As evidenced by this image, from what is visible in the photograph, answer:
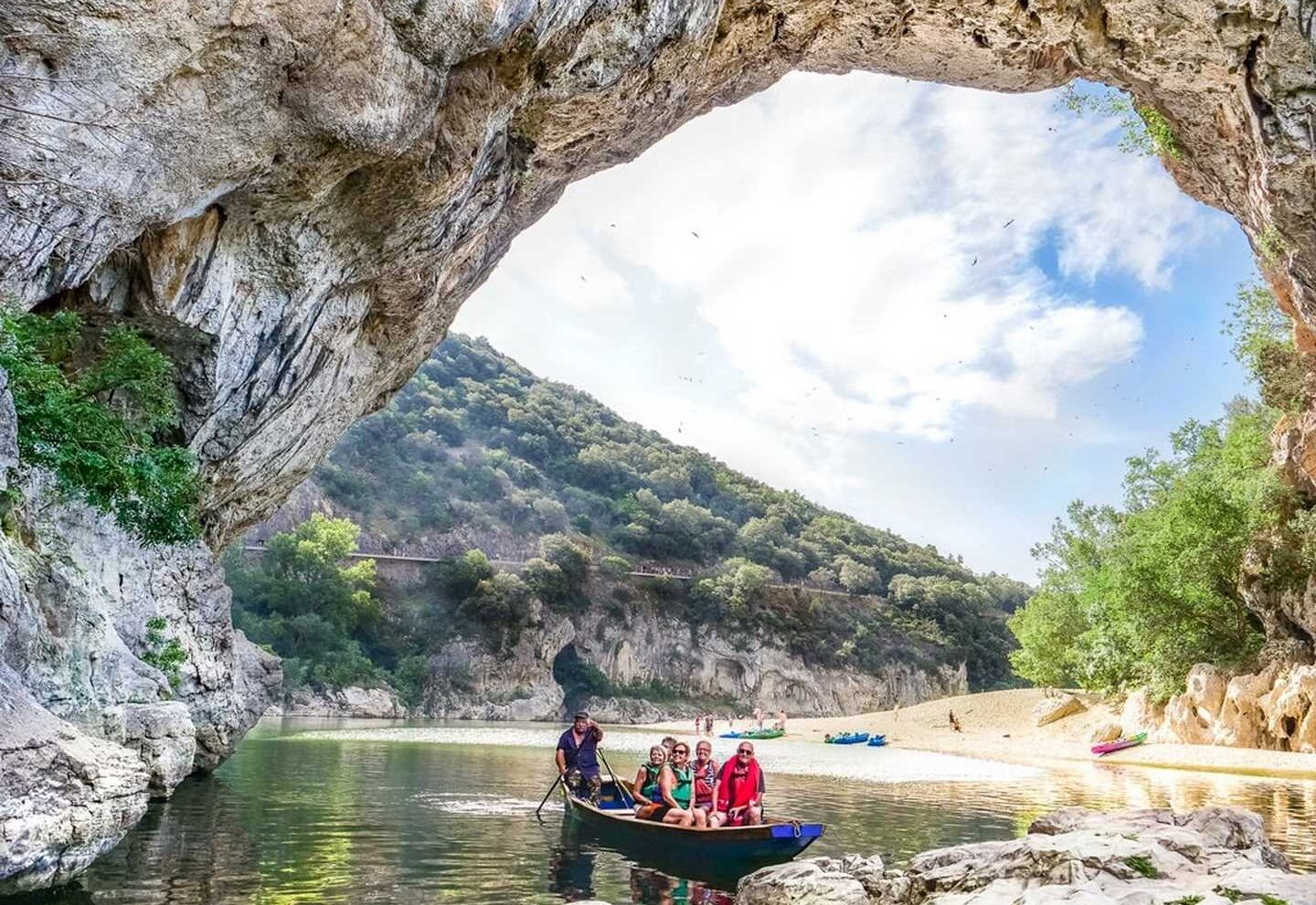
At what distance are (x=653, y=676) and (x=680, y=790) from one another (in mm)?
50879

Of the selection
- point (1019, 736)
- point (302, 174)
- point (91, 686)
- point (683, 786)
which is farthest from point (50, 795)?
point (1019, 736)

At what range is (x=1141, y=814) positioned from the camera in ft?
28.3

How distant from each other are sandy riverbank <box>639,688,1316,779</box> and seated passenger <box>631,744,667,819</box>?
16677mm

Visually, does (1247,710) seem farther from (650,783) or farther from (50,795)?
(50,795)

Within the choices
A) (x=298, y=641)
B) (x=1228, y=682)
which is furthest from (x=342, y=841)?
(x=298, y=641)

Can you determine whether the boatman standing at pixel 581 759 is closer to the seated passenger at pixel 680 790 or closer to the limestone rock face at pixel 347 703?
the seated passenger at pixel 680 790

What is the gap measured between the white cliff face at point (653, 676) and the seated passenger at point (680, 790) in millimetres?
43130

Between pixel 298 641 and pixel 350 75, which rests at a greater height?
pixel 350 75

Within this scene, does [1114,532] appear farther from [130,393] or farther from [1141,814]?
[130,393]

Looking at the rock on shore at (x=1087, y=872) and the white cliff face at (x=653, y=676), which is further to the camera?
the white cliff face at (x=653, y=676)

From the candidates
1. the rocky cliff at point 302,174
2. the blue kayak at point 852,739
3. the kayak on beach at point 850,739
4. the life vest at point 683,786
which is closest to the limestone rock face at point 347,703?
the kayak on beach at point 850,739

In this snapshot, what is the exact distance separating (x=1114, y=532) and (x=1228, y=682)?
43.4ft

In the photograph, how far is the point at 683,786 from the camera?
11.2m

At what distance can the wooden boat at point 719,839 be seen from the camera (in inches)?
365
